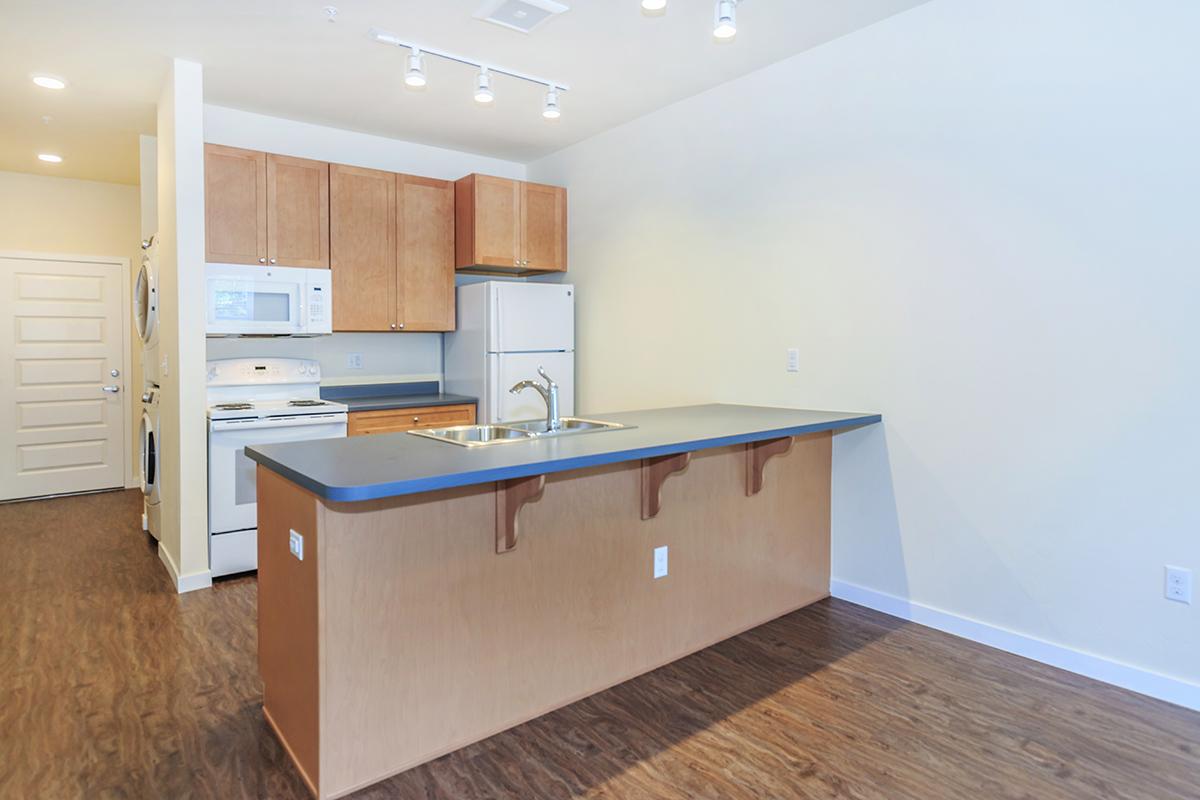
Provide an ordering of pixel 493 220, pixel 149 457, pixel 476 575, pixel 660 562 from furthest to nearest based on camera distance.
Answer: pixel 493 220 < pixel 149 457 < pixel 660 562 < pixel 476 575

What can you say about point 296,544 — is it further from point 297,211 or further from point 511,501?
point 297,211

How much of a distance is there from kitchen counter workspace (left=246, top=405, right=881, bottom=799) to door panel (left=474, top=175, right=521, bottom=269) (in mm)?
2103

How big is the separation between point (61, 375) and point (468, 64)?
15.0 ft

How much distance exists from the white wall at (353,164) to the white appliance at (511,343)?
354 mm

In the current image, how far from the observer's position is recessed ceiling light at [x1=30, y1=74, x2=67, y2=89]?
3.61 metres

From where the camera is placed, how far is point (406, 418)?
4.36 m

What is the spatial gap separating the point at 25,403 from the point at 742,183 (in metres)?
5.73

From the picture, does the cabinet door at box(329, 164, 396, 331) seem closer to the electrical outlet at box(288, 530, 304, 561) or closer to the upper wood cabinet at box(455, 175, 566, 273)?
the upper wood cabinet at box(455, 175, 566, 273)

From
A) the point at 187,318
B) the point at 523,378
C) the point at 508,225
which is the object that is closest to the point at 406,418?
the point at 523,378

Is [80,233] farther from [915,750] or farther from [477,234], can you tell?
[915,750]

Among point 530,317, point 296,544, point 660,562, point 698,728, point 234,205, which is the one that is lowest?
point 698,728

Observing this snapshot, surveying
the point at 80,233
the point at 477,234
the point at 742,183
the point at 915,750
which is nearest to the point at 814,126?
the point at 742,183

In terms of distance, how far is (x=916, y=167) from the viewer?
2955 millimetres

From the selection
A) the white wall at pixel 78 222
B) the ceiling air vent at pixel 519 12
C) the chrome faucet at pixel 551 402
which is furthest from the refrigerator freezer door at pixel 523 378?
the white wall at pixel 78 222
